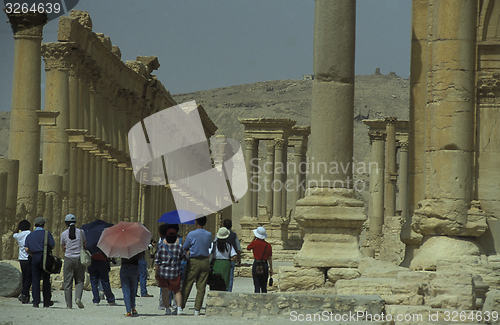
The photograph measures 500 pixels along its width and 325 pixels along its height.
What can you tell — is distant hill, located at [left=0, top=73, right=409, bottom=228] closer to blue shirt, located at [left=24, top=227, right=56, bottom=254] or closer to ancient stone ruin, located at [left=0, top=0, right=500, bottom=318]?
ancient stone ruin, located at [left=0, top=0, right=500, bottom=318]

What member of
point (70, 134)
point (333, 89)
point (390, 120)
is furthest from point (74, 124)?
point (390, 120)

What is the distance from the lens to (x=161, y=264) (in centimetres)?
1188

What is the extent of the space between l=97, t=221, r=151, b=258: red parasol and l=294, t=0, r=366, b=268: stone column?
3.44 meters

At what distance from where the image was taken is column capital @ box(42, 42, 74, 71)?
23.7m

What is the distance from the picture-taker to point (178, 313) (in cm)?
1198

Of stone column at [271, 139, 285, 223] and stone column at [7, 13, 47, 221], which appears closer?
stone column at [7, 13, 47, 221]

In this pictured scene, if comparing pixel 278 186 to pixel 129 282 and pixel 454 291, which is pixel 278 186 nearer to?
pixel 129 282

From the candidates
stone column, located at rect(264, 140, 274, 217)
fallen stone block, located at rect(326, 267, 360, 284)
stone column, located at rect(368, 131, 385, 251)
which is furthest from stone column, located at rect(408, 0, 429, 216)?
stone column, located at rect(264, 140, 274, 217)

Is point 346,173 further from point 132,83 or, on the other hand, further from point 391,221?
point 132,83

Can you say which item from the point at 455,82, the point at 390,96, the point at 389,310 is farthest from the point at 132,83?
the point at 390,96

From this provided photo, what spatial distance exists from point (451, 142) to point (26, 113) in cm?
→ 1072

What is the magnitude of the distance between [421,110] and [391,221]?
535 inches

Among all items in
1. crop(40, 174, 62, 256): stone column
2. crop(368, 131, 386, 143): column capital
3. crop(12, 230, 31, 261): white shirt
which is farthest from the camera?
crop(368, 131, 386, 143): column capital

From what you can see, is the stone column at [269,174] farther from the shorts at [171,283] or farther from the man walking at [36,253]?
the shorts at [171,283]
